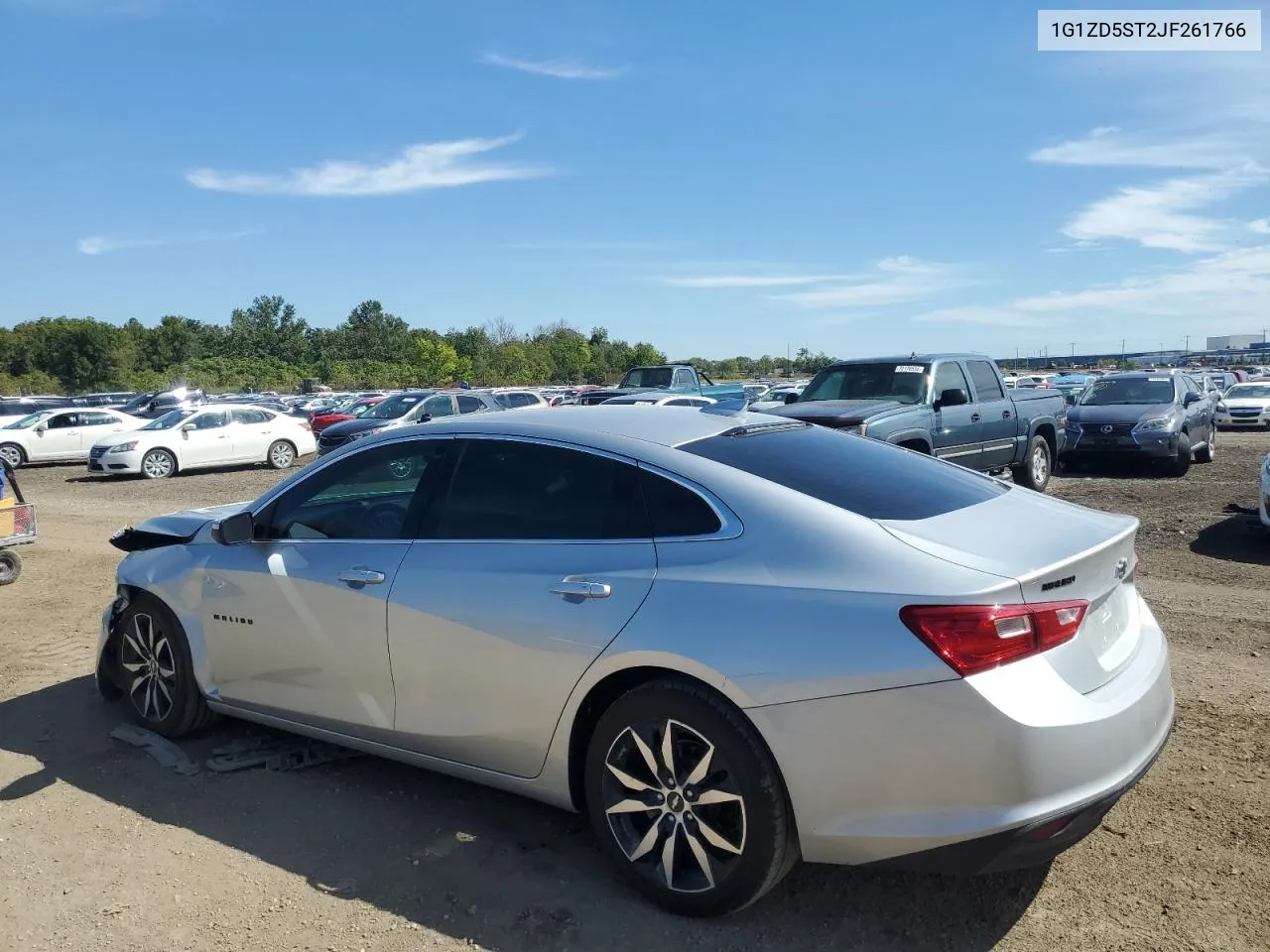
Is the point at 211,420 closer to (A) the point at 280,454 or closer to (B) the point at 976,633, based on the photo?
(A) the point at 280,454

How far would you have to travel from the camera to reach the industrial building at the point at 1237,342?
12812 centimetres

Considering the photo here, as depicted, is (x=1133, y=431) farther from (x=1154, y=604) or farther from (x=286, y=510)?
(x=286, y=510)

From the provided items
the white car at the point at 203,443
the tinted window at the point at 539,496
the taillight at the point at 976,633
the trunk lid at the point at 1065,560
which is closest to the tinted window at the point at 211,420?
the white car at the point at 203,443

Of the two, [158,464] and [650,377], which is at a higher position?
[650,377]

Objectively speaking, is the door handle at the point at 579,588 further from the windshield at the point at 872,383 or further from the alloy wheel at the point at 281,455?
the alloy wheel at the point at 281,455

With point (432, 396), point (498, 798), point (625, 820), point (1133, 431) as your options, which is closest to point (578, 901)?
point (625, 820)

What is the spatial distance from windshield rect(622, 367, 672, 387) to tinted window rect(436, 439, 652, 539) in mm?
19992

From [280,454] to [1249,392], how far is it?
26078 millimetres

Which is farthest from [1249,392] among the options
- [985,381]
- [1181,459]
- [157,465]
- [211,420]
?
[157,465]

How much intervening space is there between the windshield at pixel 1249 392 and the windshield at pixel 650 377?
16298 mm

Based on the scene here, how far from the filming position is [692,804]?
121 inches

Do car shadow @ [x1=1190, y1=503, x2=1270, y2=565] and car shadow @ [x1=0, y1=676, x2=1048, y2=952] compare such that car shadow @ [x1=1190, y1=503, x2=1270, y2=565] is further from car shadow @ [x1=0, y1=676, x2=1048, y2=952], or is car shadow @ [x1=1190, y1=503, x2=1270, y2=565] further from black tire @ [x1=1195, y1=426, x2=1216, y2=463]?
black tire @ [x1=1195, y1=426, x2=1216, y2=463]

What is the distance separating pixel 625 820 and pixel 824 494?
127 centimetres

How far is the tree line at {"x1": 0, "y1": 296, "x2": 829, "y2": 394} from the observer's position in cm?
8762
